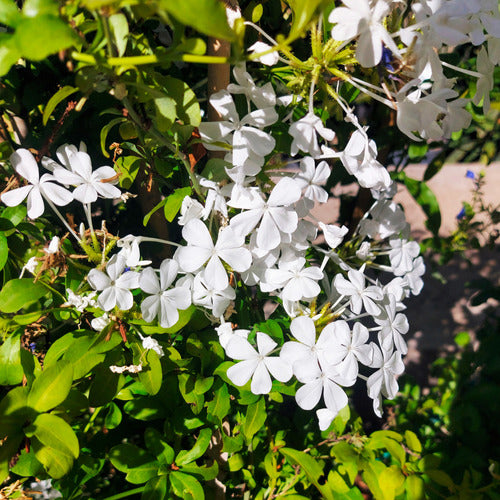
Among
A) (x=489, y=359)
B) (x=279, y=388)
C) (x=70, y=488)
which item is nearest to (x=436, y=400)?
(x=489, y=359)

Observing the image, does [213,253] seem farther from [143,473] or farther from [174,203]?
[143,473]

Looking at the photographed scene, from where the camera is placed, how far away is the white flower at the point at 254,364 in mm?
588

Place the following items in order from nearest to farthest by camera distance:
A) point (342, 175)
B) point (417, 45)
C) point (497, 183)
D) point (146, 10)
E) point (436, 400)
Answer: point (146, 10) < point (417, 45) < point (342, 175) < point (436, 400) < point (497, 183)

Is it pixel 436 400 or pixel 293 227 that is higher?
pixel 293 227

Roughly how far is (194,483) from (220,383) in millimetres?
143

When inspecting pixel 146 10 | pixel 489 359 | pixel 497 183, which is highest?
pixel 146 10

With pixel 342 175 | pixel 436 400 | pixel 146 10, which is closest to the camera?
pixel 146 10

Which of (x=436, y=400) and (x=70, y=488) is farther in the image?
(x=436, y=400)

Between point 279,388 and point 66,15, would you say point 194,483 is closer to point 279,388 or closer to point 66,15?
point 279,388

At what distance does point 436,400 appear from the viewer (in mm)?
1528

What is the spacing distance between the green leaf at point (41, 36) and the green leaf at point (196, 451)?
0.57m

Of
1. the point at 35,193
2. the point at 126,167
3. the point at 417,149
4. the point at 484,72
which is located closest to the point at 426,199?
the point at 417,149

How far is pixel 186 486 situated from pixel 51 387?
27cm

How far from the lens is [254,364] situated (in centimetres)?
60
